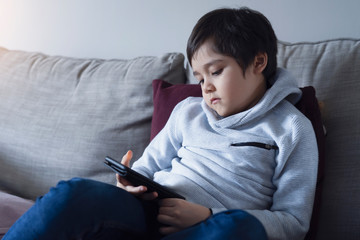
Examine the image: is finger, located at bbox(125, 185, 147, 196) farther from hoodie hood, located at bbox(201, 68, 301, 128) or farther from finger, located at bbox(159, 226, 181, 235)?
hoodie hood, located at bbox(201, 68, 301, 128)

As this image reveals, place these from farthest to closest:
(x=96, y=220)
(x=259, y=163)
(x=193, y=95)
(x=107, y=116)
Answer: (x=107, y=116) < (x=193, y=95) < (x=259, y=163) < (x=96, y=220)

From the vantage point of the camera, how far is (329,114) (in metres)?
1.20

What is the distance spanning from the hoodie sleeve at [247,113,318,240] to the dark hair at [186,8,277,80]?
0.67ft

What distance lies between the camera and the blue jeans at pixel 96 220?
2.44ft

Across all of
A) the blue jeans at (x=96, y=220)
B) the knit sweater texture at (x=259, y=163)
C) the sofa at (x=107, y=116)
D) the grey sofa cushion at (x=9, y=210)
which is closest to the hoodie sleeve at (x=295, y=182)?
the knit sweater texture at (x=259, y=163)

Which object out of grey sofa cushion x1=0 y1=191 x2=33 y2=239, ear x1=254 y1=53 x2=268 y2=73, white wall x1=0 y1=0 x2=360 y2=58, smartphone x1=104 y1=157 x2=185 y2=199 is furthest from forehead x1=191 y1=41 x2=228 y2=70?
grey sofa cushion x1=0 y1=191 x2=33 y2=239

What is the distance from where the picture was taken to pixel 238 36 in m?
1.09

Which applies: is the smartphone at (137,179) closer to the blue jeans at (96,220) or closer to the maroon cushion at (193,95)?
the blue jeans at (96,220)

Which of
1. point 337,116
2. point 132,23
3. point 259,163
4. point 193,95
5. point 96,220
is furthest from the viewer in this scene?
point 132,23

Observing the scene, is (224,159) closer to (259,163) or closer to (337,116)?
(259,163)

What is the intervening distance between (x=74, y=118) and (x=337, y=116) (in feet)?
2.96

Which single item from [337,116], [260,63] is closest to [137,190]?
[260,63]

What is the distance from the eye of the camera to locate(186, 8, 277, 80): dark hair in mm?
1081

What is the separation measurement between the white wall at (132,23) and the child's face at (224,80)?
47 cm
